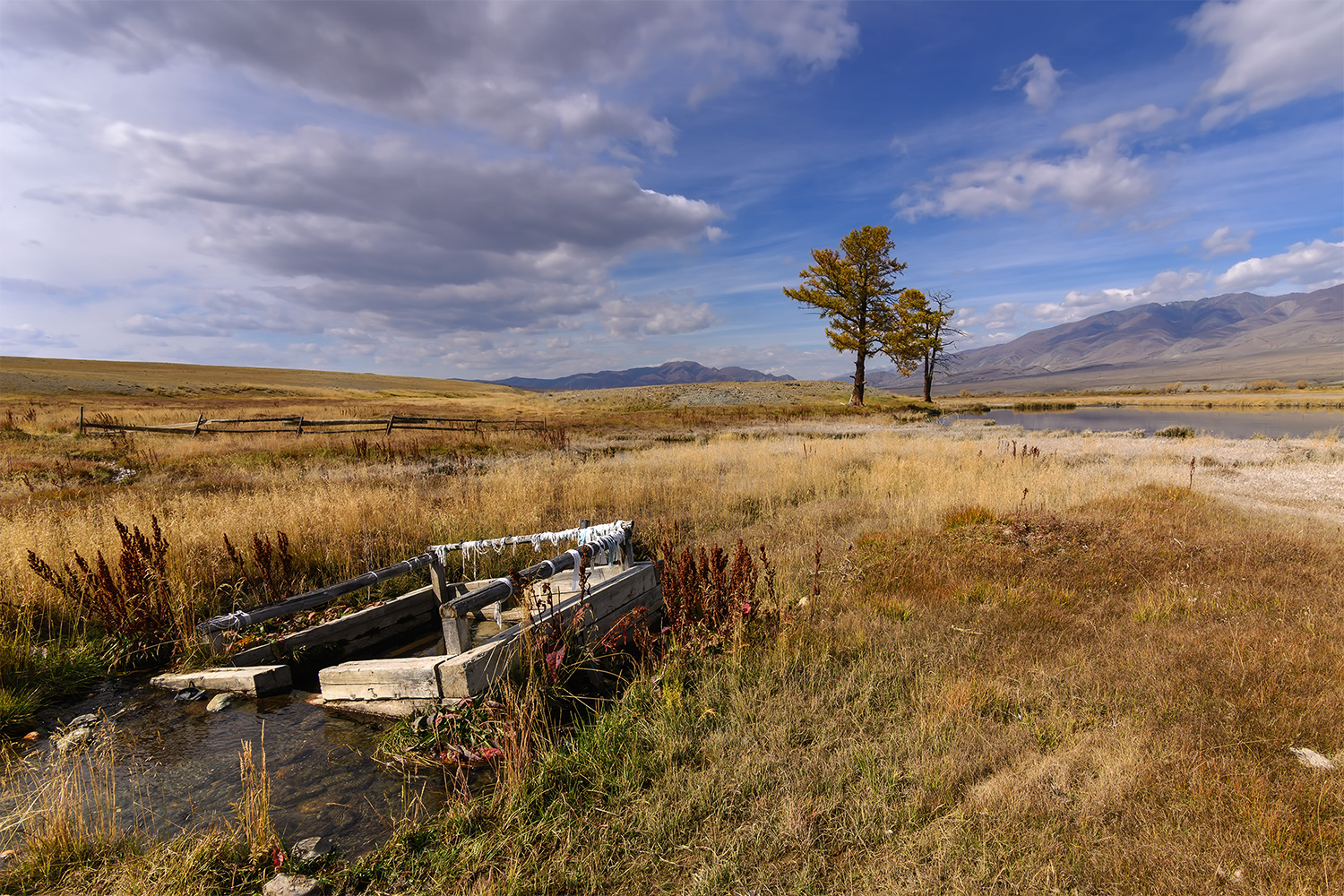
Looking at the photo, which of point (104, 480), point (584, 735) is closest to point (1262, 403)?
point (584, 735)

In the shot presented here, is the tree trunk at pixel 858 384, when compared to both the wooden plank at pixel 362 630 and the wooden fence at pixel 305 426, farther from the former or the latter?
the wooden plank at pixel 362 630

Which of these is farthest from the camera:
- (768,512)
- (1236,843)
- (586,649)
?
(768,512)

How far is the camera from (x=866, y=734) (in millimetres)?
3539

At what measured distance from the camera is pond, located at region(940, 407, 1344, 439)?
22.4 m

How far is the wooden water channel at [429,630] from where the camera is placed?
404 centimetres

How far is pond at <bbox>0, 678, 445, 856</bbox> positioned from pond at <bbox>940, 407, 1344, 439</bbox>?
27.6 metres

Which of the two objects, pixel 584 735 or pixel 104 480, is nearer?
pixel 584 735

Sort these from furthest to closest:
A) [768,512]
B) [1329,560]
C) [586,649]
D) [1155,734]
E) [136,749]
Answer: [768,512] → [1329,560] → [586,649] → [136,749] → [1155,734]

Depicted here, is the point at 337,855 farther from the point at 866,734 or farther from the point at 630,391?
the point at 630,391

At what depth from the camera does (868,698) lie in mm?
3887

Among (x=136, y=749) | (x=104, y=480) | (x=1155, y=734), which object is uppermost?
(x=104, y=480)

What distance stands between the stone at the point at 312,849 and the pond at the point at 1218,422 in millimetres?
27905

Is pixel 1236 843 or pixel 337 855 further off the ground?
pixel 1236 843

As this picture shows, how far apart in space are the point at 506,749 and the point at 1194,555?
8046 millimetres
